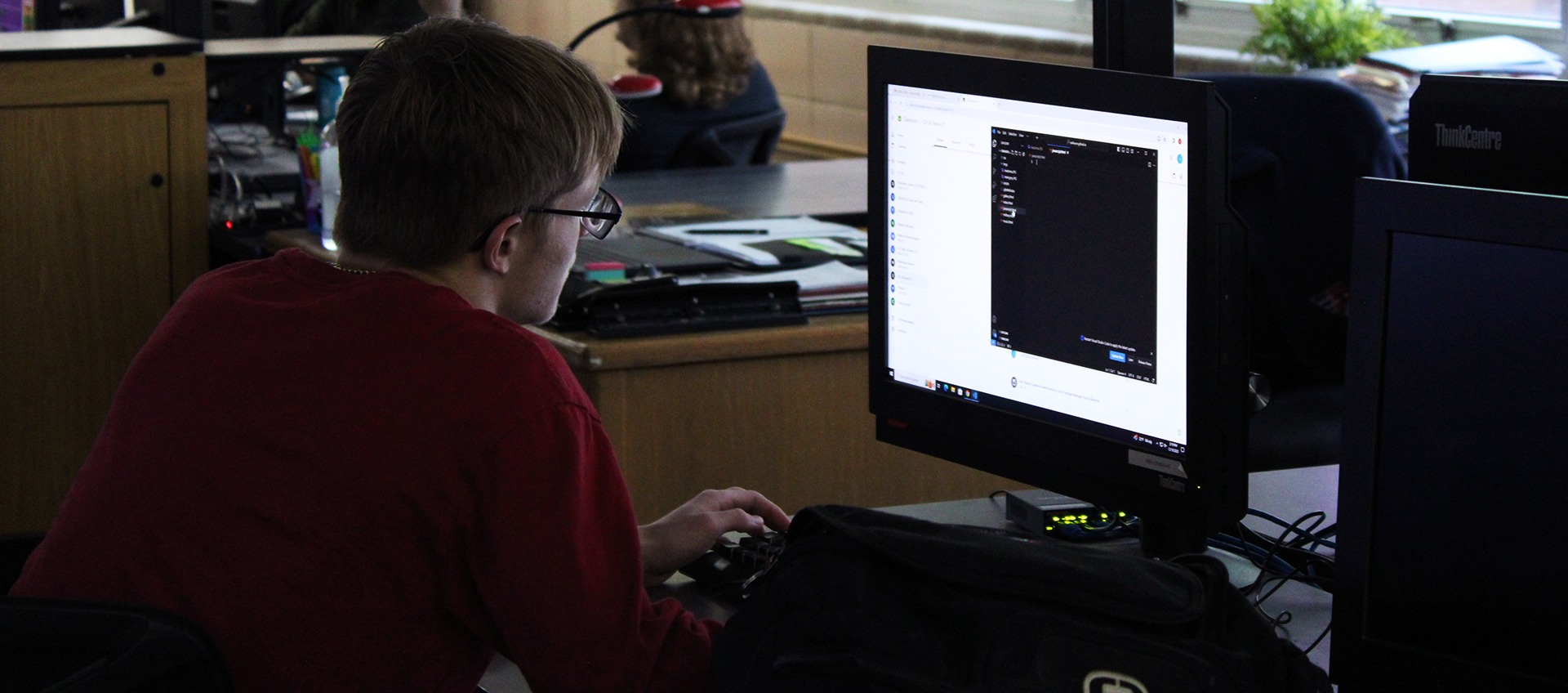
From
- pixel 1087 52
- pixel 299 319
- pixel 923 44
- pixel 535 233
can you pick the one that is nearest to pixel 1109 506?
pixel 535 233

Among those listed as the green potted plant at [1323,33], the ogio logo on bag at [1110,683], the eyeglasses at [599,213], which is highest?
the green potted plant at [1323,33]

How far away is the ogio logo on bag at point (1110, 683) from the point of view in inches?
37.4

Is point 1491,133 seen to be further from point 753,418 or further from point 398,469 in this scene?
point 753,418

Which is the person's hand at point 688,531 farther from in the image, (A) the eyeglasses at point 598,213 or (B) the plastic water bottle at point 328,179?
(B) the plastic water bottle at point 328,179

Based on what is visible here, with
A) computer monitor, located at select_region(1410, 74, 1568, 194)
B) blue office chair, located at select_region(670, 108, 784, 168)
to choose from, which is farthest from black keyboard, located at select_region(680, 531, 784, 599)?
blue office chair, located at select_region(670, 108, 784, 168)

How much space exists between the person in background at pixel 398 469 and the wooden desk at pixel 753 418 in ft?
2.91

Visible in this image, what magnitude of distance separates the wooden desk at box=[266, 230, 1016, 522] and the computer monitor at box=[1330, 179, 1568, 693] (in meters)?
1.18

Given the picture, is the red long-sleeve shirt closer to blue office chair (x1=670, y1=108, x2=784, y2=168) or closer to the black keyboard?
the black keyboard

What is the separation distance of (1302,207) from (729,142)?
183 centimetres

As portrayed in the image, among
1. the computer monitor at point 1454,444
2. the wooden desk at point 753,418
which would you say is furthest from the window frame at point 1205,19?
the computer monitor at point 1454,444

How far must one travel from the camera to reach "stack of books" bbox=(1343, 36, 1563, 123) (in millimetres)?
3119

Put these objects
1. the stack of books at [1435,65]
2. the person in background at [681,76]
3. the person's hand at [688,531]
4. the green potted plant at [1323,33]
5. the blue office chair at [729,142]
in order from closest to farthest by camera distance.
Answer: the person's hand at [688,531] < the stack of books at [1435,65] < the green potted plant at [1323,33] < the person in background at [681,76] < the blue office chair at [729,142]

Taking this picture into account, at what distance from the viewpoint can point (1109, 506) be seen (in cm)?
131

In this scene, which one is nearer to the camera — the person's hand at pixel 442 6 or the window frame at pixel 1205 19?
the person's hand at pixel 442 6
